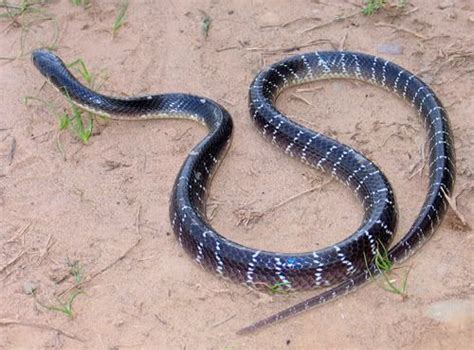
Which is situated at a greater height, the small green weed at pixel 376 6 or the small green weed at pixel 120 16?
the small green weed at pixel 376 6

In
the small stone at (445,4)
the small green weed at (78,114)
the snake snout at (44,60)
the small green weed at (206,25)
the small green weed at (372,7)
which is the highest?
the small stone at (445,4)

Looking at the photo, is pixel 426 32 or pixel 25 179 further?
pixel 426 32

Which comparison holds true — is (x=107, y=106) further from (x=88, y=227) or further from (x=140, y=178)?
(x=88, y=227)

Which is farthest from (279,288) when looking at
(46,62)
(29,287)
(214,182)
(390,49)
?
(46,62)

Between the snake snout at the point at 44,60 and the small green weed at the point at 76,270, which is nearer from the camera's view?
the small green weed at the point at 76,270

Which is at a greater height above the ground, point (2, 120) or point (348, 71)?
point (348, 71)

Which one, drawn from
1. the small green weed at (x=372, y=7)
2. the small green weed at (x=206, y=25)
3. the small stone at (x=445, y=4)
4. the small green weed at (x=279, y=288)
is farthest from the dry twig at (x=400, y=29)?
the small green weed at (x=279, y=288)

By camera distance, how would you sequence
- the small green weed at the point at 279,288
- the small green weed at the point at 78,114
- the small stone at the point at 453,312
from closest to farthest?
the small stone at the point at 453,312 → the small green weed at the point at 279,288 → the small green weed at the point at 78,114

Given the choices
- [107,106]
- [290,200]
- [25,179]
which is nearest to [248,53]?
[107,106]

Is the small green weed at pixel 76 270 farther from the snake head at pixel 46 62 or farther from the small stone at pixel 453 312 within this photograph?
the small stone at pixel 453 312
